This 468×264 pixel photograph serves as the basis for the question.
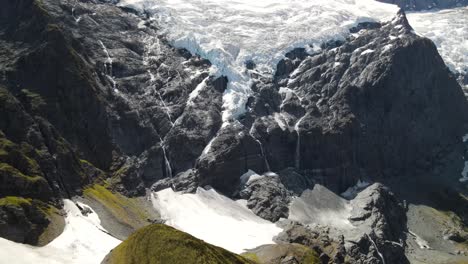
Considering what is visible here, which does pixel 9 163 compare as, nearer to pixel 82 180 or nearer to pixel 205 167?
pixel 82 180

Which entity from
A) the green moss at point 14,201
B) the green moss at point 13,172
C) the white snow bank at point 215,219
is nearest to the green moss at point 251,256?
the white snow bank at point 215,219

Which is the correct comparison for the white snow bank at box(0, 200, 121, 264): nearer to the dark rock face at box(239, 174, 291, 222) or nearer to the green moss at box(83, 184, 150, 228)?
the green moss at box(83, 184, 150, 228)

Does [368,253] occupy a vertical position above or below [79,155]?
below

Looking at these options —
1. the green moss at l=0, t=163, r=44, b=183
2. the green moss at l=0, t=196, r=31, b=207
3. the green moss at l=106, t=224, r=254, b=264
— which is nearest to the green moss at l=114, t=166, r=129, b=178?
the green moss at l=0, t=163, r=44, b=183

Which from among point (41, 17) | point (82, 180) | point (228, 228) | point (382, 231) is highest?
point (41, 17)

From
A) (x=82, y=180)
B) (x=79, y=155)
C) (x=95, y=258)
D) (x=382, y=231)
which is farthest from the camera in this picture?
(x=382, y=231)

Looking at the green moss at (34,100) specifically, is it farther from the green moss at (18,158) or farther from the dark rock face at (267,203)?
the dark rock face at (267,203)

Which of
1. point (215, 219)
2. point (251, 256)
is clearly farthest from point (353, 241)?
point (251, 256)

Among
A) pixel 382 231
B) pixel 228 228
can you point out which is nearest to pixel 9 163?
pixel 228 228
